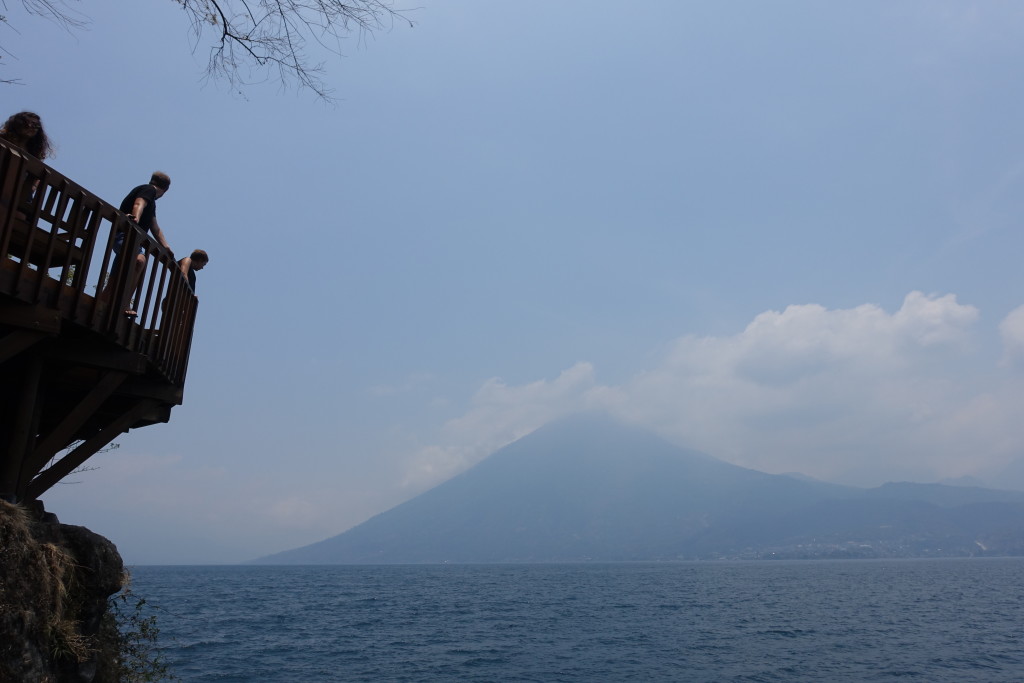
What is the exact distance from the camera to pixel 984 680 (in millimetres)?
23953

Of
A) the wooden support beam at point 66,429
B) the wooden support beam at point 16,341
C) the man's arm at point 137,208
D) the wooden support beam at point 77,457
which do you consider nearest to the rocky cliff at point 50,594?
the wooden support beam at point 77,457

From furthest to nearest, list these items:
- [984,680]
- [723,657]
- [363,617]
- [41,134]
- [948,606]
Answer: [948,606], [363,617], [723,657], [984,680], [41,134]

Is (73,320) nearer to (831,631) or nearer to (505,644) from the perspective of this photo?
(505,644)

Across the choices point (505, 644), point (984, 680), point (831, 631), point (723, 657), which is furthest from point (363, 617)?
point (984, 680)

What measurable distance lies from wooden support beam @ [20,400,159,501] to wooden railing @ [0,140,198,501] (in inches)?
0.5

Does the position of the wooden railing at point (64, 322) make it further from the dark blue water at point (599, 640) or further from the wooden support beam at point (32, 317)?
the dark blue water at point (599, 640)

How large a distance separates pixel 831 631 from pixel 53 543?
39466mm

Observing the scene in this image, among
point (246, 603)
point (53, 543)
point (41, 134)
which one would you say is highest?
point (41, 134)

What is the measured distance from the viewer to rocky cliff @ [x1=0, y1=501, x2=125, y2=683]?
593 cm

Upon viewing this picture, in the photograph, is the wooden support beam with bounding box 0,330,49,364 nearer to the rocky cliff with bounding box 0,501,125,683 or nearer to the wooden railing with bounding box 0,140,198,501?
the wooden railing with bounding box 0,140,198,501

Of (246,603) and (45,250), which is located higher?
(45,250)

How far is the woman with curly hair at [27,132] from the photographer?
6.96 meters

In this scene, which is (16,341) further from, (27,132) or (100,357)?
(27,132)

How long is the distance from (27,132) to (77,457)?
12.6ft
